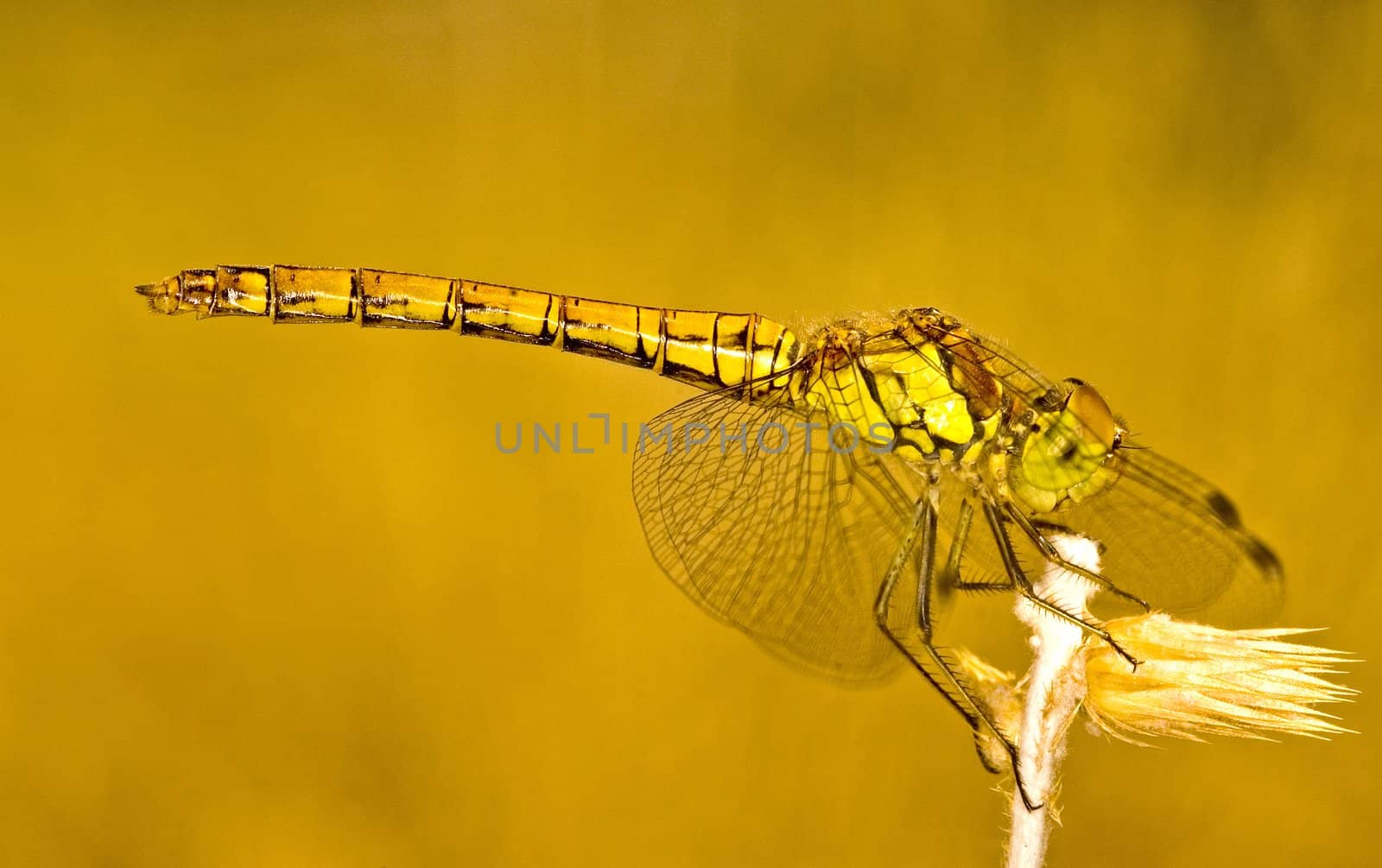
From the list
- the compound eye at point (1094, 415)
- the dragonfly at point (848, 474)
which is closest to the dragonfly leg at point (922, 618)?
the dragonfly at point (848, 474)

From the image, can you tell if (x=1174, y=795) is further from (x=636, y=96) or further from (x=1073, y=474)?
(x=636, y=96)

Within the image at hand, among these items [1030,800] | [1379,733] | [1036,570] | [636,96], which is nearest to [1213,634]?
[1030,800]

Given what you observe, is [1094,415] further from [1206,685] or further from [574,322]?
[574,322]

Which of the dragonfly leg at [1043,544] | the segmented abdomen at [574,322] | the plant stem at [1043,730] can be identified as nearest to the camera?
the plant stem at [1043,730]

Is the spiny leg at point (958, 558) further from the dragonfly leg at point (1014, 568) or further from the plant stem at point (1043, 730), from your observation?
the plant stem at point (1043, 730)

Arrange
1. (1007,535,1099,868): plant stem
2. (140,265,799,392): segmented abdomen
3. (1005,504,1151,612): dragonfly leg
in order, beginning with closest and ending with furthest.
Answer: (1007,535,1099,868): plant stem → (1005,504,1151,612): dragonfly leg → (140,265,799,392): segmented abdomen

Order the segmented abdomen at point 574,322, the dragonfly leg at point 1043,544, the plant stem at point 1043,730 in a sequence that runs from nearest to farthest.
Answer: the plant stem at point 1043,730, the dragonfly leg at point 1043,544, the segmented abdomen at point 574,322

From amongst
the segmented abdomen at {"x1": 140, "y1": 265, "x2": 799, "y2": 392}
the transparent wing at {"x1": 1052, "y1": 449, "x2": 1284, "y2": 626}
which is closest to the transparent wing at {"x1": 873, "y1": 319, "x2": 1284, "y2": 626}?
the transparent wing at {"x1": 1052, "y1": 449, "x2": 1284, "y2": 626}

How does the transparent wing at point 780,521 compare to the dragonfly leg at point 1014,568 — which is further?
the transparent wing at point 780,521

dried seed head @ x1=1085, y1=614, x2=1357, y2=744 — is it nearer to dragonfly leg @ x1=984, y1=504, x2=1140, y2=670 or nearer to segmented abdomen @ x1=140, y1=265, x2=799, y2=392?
dragonfly leg @ x1=984, y1=504, x2=1140, y2=670
